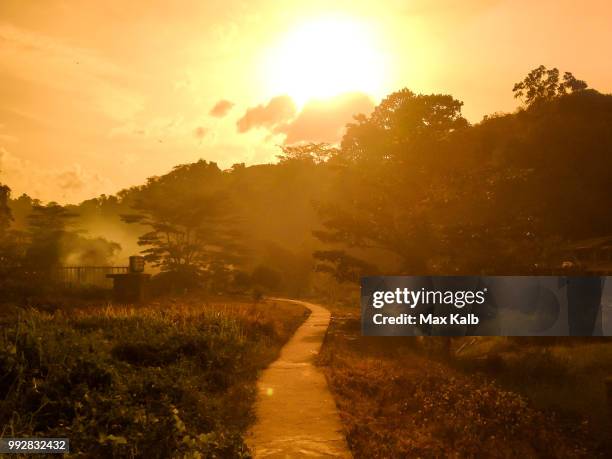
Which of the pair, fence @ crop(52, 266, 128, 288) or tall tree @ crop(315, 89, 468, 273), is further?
fence @ crop(52, 266, 128, 288)

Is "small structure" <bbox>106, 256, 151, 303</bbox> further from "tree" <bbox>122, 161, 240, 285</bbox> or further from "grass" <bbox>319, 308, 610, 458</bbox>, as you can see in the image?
"tree" <bbox>122, 161, 240, 285</bbox>

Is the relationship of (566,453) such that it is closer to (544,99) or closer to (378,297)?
(378,297)

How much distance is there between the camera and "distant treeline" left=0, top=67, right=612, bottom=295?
80.3 feet

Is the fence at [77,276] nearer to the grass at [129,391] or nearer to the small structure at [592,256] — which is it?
the grass at [129,391]

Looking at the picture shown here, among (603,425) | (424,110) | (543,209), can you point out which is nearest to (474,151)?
(424,110)

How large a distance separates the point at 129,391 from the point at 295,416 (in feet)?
9.68

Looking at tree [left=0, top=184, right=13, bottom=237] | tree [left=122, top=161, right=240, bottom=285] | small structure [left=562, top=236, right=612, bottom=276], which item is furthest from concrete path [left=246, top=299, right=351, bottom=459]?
→ tree [left=0, top=184, right=13, bottom=237]

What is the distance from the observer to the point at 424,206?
24750 mm

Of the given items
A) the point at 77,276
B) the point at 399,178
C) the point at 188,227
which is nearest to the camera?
the point at 399,178

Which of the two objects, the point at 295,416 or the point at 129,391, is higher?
the point at 129,391

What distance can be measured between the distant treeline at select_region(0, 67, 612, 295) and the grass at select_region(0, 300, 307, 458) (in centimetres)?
1211

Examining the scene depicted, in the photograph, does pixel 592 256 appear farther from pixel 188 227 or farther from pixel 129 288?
pixel 188 227

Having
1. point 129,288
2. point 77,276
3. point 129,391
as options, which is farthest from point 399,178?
point 129,391

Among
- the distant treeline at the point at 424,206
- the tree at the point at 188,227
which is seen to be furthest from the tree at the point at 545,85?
the tree at the point at 188,227
